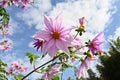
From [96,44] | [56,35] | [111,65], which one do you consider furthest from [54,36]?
[111,65]

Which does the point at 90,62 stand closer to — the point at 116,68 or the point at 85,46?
the point at 85,46

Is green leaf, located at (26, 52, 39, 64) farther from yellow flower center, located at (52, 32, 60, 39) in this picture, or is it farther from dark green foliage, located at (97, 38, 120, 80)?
dark green foliage, located at (97, 38, 120, 80)

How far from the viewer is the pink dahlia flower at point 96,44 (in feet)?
6.00

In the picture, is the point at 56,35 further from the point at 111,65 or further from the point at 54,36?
the point at 111,65

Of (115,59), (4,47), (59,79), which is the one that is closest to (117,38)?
(115,59)

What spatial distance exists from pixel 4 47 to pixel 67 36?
7.67m

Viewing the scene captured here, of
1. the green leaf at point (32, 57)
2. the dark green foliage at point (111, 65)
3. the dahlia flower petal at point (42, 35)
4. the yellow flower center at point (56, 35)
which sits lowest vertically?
the dahlia flower petal at point (42, 35)

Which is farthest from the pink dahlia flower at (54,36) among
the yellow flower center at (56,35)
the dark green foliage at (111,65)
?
the dark green foliage at (111,65)

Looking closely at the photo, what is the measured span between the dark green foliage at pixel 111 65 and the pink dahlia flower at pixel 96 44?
92.1 ft

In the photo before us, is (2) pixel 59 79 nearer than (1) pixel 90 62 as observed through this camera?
No

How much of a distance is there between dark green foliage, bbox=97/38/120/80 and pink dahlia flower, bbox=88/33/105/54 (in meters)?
28.1

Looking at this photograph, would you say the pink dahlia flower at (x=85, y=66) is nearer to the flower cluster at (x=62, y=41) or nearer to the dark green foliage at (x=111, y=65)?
the flower cluster at (x=62, y=41)

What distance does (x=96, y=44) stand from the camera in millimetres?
1850

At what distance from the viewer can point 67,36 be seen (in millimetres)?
1757
